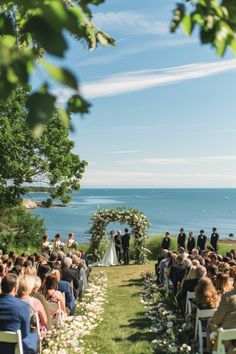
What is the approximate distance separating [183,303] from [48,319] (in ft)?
13.5

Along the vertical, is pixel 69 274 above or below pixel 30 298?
below

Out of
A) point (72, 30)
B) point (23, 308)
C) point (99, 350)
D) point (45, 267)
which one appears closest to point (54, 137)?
point (45, 267)

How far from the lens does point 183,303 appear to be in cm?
1132

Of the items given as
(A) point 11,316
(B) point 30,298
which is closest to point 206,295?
(B) point 30,298

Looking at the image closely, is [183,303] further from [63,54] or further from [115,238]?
[115,238]

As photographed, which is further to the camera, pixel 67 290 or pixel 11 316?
pixel 67 290

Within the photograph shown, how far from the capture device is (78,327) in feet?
32.8

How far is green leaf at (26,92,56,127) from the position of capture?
1650 millimetres

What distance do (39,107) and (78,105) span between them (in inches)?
25.5

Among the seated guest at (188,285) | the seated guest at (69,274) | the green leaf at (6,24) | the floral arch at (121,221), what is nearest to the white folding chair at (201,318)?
the seated guest at (188,285)

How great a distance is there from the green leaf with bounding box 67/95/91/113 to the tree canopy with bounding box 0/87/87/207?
20.8m

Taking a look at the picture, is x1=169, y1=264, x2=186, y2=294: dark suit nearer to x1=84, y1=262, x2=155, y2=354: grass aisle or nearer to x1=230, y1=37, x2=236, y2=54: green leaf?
x1=84, y1=262, x2=155, y2=354: grass aisle

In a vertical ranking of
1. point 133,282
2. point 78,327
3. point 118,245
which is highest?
point 78,327

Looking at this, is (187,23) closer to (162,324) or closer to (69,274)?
(162,324)
